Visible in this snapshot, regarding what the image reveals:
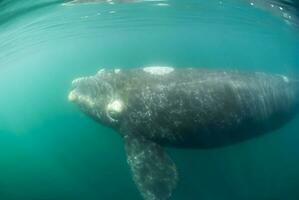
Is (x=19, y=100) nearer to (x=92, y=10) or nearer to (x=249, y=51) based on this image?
(x=249, y=51)

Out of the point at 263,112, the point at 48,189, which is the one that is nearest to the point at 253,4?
the point at 263,112

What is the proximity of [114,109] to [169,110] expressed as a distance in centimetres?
183

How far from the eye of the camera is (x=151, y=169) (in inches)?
420

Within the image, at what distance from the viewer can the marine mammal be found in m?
10.8

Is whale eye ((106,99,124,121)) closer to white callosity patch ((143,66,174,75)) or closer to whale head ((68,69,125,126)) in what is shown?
whale head ((68,69,125,126))

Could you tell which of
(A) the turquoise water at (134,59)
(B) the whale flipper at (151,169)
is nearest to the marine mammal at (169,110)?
(B) the whale flipper at (151,169)

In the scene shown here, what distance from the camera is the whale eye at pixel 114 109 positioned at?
37.3 ft

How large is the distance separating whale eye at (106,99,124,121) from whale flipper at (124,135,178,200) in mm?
849

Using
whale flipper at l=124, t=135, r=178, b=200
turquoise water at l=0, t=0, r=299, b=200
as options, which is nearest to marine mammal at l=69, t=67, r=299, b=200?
whale flipper at l=124, t=135, r=178, b=200

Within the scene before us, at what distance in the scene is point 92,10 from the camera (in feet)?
55.8

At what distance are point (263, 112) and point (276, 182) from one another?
809cm

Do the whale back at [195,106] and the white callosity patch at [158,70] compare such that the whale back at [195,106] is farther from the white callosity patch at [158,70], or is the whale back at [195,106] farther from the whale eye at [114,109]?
the whale eye at [114,109]

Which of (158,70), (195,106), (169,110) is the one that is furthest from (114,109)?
(195,106)

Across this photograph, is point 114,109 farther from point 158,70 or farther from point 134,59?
point 134,59
